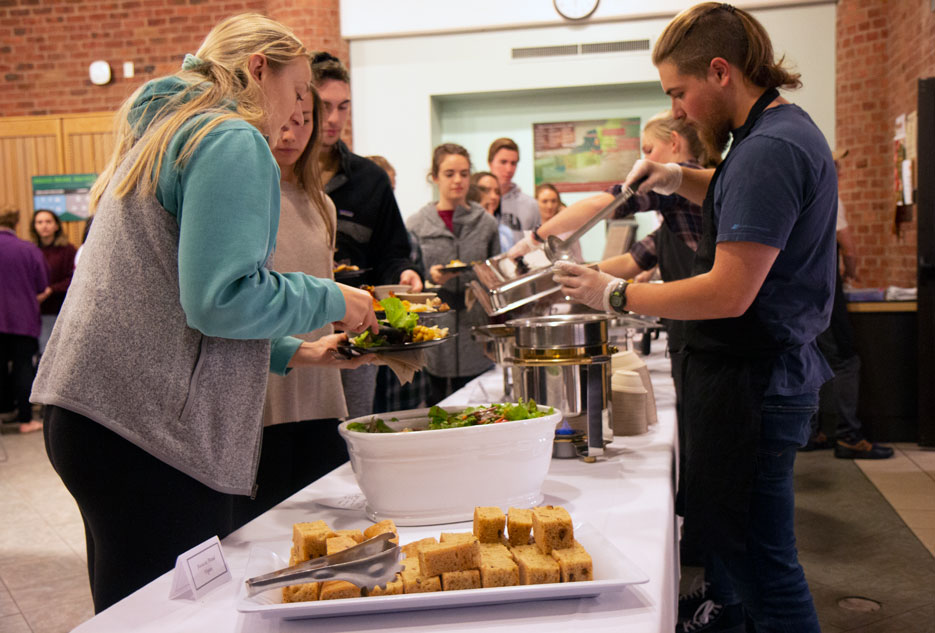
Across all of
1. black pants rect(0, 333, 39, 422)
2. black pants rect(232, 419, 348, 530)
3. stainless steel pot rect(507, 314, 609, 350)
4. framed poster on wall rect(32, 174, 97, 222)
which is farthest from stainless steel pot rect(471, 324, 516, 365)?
framed poster on wall rect(32, 174, 97, 222)

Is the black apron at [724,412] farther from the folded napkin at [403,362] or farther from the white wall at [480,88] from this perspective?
the white wall at [480,88]

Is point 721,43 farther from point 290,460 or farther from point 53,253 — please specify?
point 53,253

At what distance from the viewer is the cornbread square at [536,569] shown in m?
0.94

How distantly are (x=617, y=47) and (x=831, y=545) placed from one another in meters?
4.68

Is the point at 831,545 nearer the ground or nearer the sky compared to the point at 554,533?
nearer the ground

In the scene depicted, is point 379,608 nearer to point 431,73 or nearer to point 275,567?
point 275,567

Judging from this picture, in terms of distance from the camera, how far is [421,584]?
928mm

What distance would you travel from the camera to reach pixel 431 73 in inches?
273

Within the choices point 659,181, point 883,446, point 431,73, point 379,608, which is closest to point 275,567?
point 379,608

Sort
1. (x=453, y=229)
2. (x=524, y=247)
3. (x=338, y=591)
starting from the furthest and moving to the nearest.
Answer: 1. (x=453, y=229)
2. (x=524, y=247)
3. (x=338, y=591)

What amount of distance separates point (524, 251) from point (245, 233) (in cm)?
136

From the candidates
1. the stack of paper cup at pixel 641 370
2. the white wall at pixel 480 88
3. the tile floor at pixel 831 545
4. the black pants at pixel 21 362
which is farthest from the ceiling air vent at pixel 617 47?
the stack of paper cup at pixel 641 370

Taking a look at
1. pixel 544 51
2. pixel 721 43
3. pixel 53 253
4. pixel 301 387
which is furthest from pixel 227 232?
pixel 53 253

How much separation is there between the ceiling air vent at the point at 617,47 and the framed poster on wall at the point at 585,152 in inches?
23.6
